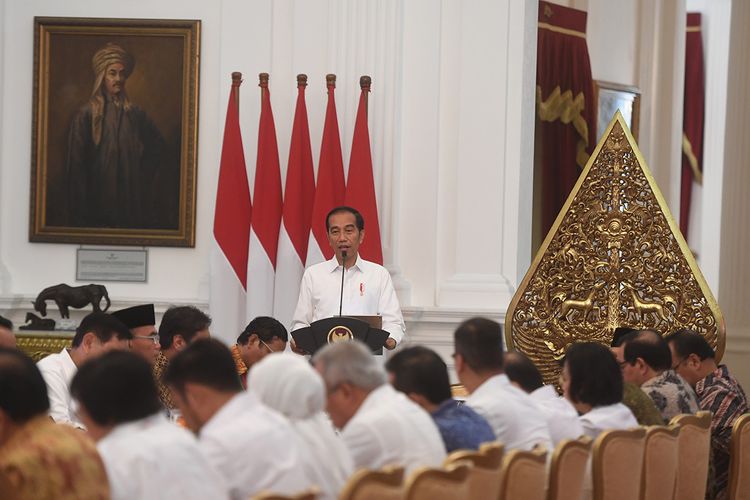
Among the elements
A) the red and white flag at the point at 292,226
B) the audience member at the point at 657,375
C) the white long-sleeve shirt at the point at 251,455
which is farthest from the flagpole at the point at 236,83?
the white long-sleeve shirt at the point at 251,455

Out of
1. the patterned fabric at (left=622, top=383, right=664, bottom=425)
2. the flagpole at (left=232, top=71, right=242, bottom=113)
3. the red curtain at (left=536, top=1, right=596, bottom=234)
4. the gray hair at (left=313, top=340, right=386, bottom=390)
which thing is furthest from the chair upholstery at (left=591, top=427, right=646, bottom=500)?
the red curtain at (left=536, top=1, right=596, bottom=234)

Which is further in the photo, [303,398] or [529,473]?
[529,473]

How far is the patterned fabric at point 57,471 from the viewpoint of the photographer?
298 centimetres

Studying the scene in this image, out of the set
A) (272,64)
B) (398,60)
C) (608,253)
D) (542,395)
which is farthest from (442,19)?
(542,395)

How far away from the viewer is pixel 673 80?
1280cm

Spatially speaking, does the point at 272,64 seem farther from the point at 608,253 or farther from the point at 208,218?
the point at 608,253

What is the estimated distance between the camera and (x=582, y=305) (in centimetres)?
791

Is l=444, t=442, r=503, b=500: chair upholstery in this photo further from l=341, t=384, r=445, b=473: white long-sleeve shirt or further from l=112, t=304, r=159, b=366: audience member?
l=112, t=304, r=159, b=366: audience member

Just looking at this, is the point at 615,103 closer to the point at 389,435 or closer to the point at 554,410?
the point at 554,410

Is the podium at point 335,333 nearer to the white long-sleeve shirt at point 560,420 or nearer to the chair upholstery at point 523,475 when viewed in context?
the white long-sleeve shirt at point 560,420

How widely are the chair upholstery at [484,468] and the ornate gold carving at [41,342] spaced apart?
468 centimetres

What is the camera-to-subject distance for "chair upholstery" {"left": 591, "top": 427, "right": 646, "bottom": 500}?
435 centimetres

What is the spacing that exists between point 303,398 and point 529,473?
0.84 m

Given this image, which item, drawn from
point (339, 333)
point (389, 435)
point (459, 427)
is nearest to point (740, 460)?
point (459, 427)
